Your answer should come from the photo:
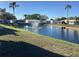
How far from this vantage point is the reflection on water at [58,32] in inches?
380

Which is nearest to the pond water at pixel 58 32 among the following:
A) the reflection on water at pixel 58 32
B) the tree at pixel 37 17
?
the reflection on water at pixel 58 32

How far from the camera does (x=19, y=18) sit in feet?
32.2

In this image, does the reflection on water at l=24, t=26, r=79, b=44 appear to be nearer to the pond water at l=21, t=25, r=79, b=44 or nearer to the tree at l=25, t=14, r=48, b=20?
the pond water at l=21, t=25, r=79, b=44

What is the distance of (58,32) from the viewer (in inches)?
Answer: 381

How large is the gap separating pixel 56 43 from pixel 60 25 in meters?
0.84

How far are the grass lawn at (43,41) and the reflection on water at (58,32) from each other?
18 centimetres

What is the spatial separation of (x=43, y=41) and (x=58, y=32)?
2.49 ft

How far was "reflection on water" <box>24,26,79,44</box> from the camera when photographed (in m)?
9.64

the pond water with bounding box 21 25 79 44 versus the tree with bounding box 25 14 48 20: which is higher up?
the tree with bounding box 25 14 48 20

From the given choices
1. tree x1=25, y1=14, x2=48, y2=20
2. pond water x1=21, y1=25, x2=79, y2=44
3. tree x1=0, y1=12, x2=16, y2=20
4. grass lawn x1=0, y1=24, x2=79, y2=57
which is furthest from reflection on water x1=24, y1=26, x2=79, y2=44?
tree x1=0, y1=12, x2=16, y2=20

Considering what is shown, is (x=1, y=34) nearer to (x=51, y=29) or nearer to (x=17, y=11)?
(x=17, y=11)

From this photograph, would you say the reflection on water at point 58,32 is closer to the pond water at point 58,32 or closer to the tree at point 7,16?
the pond water at point 58,32

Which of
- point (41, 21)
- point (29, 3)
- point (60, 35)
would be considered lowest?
point (60, 35)

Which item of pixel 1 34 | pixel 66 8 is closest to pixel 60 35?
pixel 66 8
